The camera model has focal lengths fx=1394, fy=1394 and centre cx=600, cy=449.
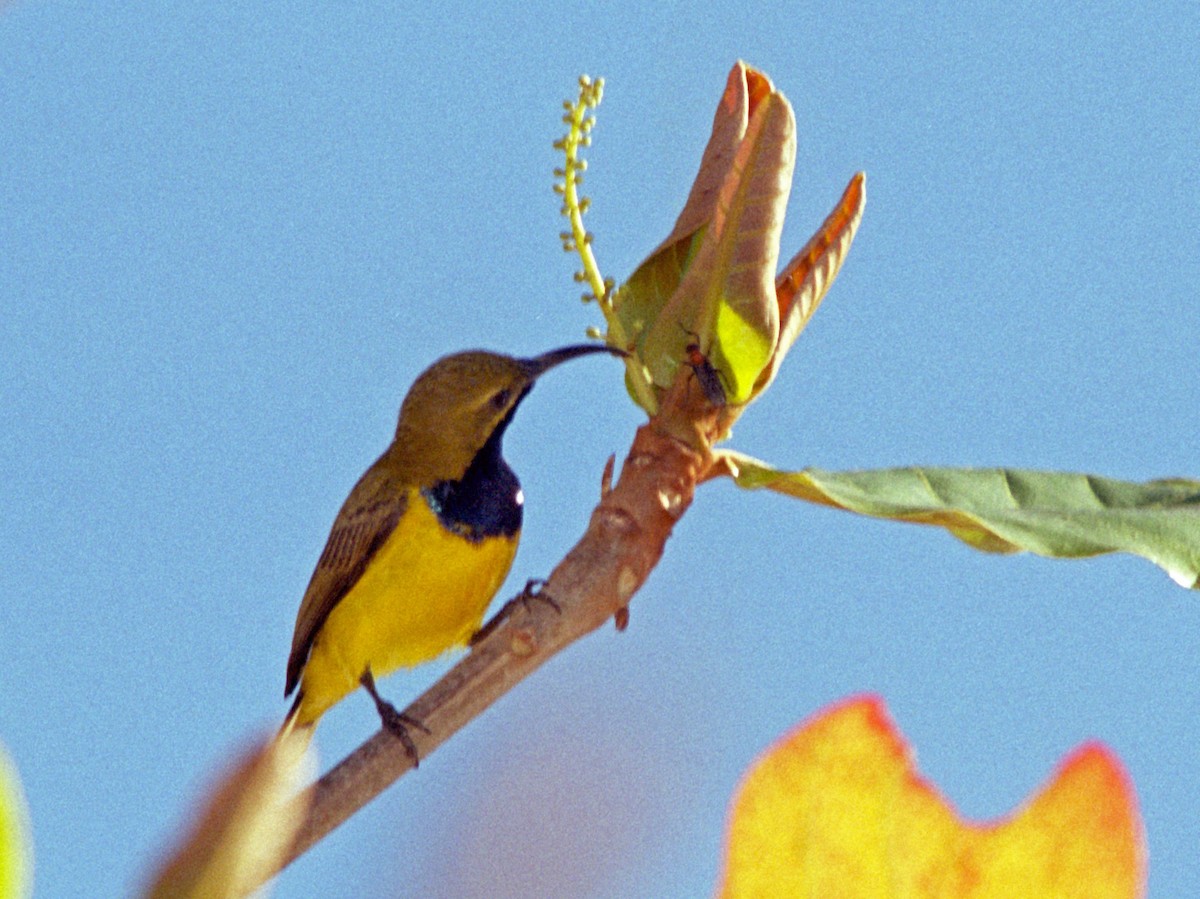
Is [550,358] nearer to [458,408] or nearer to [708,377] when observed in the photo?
[458,408]

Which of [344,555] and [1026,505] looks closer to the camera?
[1026,505]

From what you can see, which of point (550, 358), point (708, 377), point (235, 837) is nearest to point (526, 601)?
point (708, 377)

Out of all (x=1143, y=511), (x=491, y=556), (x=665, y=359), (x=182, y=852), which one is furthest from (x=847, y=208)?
(x=182, y=852)

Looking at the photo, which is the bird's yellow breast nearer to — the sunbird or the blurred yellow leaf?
the sunbird

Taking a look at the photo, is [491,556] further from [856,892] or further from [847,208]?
[856,892]

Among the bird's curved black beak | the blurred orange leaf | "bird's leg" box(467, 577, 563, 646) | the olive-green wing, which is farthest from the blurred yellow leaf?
the olive-green wing

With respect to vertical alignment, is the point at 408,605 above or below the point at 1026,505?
above
